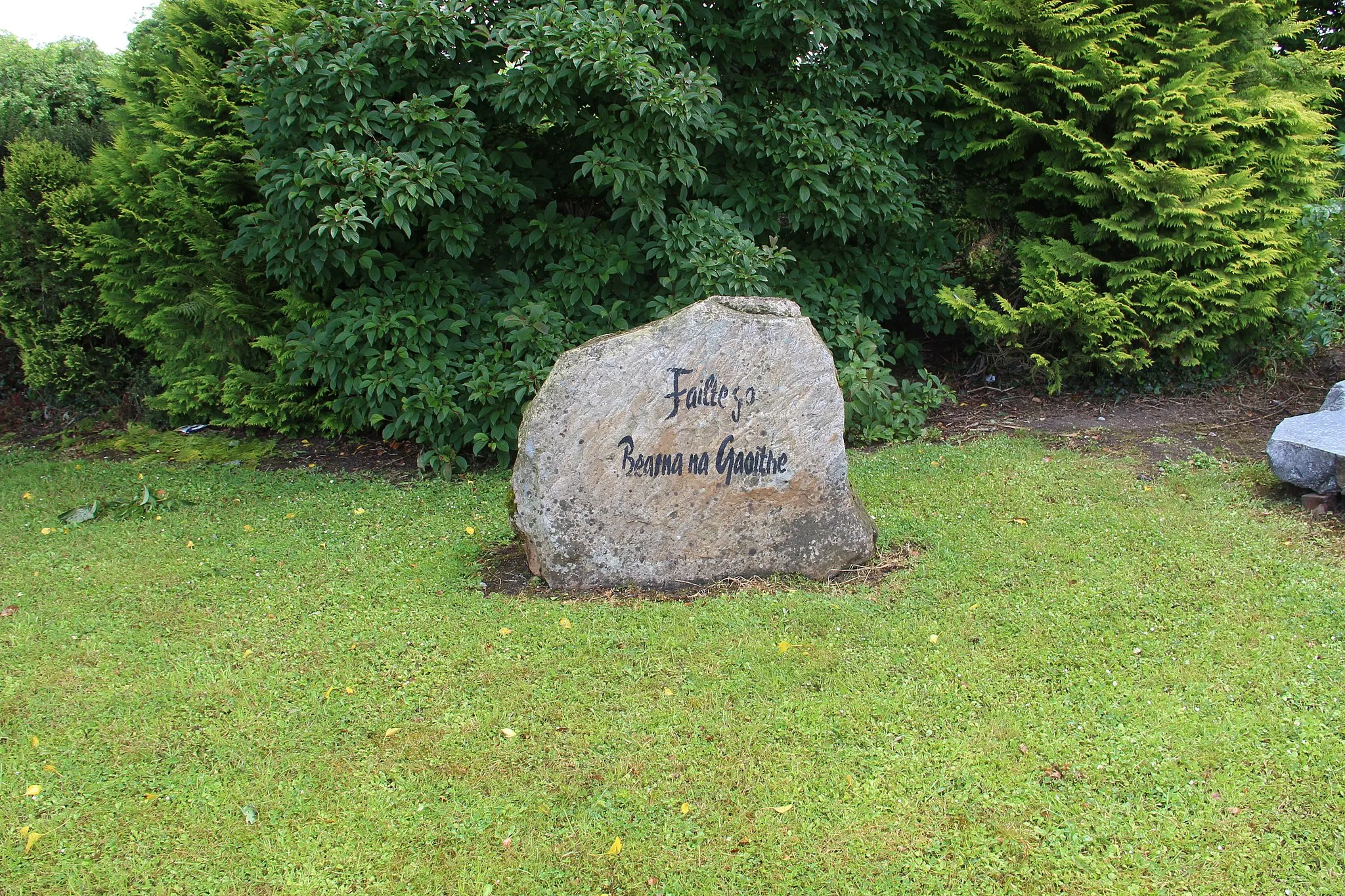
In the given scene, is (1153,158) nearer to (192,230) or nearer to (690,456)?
(690,456)

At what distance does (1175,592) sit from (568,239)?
4396 mm

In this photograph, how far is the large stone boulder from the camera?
475cm

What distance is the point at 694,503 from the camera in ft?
16.0

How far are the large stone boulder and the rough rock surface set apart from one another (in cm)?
267

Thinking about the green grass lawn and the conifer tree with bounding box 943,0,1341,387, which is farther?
the conifer tree with bounding box 943,0,1341,387

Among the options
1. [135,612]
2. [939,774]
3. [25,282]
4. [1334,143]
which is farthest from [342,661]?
[1334,143]

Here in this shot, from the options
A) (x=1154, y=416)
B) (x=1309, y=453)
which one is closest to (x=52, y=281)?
(x=1154, y=416)

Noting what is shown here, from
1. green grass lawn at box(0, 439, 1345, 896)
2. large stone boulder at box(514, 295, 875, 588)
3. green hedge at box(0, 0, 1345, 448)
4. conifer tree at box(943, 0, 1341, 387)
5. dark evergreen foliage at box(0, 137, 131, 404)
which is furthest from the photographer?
dark evergreen foliage at box(0, 137, 131, 404)

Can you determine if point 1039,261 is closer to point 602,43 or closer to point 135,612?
point 602,43

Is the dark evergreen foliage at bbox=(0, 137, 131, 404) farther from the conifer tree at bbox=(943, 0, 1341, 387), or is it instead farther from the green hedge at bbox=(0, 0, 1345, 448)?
the conifer tree at bbox=(943, 0, 1341, 387)

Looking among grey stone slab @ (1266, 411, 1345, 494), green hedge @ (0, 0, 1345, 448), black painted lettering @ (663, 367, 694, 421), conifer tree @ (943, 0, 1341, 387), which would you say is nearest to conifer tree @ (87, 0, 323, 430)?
green hedge @ (0, 0, 1345, 448)

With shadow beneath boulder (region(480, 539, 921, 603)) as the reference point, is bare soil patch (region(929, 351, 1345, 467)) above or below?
above

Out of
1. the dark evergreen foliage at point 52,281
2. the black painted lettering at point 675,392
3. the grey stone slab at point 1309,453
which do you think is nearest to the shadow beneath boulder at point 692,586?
the black painted lettering at point 675,392

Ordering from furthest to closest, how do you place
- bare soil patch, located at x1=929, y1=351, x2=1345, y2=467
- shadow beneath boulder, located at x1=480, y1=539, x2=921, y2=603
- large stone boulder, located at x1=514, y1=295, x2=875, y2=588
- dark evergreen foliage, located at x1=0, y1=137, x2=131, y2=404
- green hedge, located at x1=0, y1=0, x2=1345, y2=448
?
1. dark evergreen foliage, located at x1=0, y1=137, x2=131, y2=404
2. bare soil patch, located at x1=929, y1=351, x2=1345, y2=467
3. green hedge, located at x1=0, y1=0, x2=1345, y2=448
4. shadow beneath boulder, located at x1=480, y1=539, x2=921, y2=603
5. large stone boulder, located at x1=514, y1=295, x2=875, y2=588
